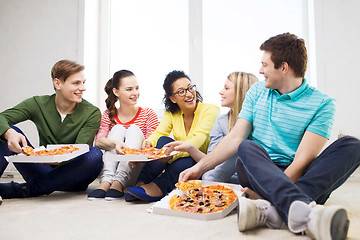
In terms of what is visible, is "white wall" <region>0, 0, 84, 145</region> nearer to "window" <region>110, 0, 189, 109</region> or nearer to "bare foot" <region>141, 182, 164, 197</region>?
"window" <region>110, 0, 189, 109</region>

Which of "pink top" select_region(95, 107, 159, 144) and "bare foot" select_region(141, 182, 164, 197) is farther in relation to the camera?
"pink top" select_region(95, 107, 159, 144)

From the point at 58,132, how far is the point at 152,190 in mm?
810

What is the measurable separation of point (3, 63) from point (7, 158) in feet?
7.39

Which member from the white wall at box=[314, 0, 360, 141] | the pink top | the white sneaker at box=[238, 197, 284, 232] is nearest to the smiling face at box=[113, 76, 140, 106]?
the pink top

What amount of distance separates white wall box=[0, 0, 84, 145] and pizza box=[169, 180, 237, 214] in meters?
2.41

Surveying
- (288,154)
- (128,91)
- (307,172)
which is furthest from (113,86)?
(307,172)

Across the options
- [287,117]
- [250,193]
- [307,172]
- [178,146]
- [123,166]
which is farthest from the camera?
[123,166]

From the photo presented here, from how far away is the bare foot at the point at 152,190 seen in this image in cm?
175

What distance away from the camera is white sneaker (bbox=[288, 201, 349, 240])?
899 millimetres

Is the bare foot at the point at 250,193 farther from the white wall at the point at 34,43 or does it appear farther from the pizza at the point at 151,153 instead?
the white wall at the point at 34,43

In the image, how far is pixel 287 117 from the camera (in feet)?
5.03

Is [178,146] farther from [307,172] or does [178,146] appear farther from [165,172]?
[307,172]

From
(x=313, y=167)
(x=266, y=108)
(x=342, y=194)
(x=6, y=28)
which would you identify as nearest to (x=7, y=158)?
(x=266, y=108)

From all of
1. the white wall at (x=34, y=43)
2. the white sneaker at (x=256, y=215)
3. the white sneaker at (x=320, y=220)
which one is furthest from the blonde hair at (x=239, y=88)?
the white wall at (x=34, y=43)
